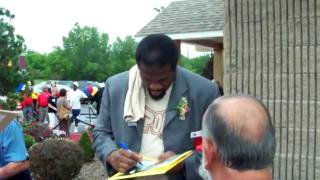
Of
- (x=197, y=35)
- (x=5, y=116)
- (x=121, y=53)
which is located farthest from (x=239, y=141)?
(x=121, y=53)

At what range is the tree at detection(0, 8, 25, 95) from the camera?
1123 cm

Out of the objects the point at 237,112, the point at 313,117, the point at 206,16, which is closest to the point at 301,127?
the point at 313,117

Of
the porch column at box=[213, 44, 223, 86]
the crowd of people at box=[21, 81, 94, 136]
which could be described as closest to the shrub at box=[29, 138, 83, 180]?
the crowd of people at box=[21, 81, 94, 136]

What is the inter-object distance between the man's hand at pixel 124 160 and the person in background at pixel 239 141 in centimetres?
105

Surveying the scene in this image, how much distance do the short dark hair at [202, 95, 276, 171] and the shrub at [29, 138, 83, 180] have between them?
721 cm

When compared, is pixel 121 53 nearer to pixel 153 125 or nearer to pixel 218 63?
pixel 218 63

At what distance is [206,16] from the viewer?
1555 cm

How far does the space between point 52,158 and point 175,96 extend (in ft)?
19.9

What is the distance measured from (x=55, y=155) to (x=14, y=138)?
16.9ft

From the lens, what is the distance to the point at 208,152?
5.88 ft

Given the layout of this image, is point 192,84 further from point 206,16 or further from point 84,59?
point 84,59

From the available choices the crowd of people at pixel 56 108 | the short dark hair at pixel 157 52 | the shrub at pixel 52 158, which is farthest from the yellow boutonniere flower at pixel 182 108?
the crowd of people at pixel 56 108

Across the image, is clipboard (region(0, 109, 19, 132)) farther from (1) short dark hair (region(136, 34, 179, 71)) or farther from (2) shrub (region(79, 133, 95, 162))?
(2) shrub (region(79, 133, 95, 162))

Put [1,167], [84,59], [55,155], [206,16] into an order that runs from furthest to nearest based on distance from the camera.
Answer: [84,59]
[206,16]
[55,155]
[1,167]
